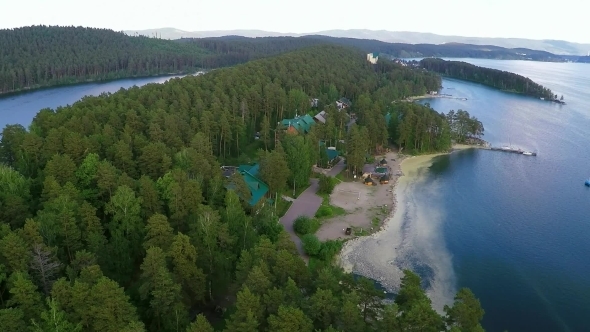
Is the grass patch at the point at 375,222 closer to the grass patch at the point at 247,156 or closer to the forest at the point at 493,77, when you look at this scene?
the grass patch at the point at 247,156

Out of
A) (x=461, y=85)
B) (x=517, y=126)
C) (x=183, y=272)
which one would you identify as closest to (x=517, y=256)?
(x=183, y=272)

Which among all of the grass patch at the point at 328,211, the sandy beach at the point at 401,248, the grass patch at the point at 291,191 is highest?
the grass patch at the point at 291,191

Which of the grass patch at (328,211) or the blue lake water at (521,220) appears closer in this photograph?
the blue lake water at (521,220)

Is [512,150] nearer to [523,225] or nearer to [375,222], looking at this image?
[523,225]

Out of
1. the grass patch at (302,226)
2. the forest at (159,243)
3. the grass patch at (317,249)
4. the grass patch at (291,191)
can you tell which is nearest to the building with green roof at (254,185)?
the forest at (159,243)

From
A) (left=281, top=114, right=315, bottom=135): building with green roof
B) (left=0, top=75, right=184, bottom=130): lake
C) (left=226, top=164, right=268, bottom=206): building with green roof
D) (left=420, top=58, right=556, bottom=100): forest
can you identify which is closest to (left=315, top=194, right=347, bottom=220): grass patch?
(left=226, top=164, right=268, bottom=206): building with green roof

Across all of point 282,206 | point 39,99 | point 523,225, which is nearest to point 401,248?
point 282,206
